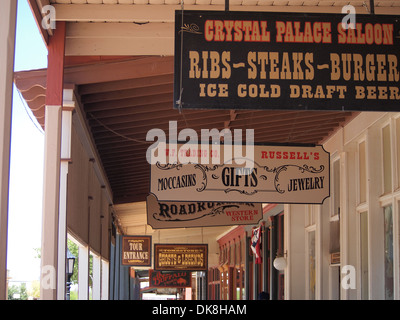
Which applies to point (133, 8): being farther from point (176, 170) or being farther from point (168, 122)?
point (168, 122)

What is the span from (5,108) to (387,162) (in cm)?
570

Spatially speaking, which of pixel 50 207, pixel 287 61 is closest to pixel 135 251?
pixel 50 207

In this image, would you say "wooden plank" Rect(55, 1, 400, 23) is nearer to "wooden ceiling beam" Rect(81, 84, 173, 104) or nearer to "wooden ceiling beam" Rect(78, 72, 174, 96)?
"wooden ceiling beam" Rect(78, 72, 174, 96)

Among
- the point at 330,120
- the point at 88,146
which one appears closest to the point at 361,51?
the point at 330,120

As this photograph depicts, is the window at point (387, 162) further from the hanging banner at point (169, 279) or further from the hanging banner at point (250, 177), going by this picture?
the hanging banner at point (169, 279)

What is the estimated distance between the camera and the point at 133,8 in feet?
20.2

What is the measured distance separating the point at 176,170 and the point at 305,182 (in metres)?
1.59

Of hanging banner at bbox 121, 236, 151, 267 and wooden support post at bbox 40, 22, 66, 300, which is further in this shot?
hanging banner at bbox 121, 236, 151, 267

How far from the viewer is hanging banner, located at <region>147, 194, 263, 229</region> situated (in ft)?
33.6

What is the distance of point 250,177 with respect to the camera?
7.71 m

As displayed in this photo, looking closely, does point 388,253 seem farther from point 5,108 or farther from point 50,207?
point 5,108

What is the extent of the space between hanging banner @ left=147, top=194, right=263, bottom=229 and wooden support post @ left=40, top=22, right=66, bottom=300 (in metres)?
3.90

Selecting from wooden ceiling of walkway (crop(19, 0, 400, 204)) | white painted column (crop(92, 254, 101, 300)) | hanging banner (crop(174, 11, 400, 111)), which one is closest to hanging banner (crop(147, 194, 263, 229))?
wooden ceiling of walkway (crop(19, 0, 400, 204))
